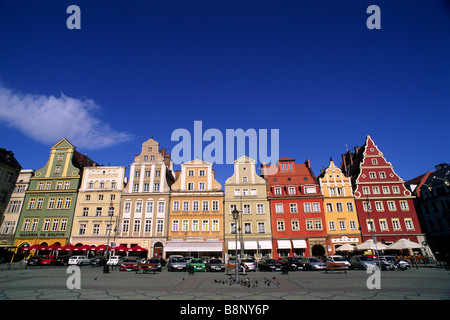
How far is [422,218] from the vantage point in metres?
44.8

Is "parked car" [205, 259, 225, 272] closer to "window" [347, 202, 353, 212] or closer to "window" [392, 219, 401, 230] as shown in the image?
"window" [347, 202, 353, 212]

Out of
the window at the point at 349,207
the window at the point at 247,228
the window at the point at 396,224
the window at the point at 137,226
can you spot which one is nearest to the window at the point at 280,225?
the window at the point at 247,228

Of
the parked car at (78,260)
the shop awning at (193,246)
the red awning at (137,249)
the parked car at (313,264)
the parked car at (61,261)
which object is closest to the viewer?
the parked car at (313,264)

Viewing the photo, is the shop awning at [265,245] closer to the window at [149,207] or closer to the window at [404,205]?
the window at [149,207]

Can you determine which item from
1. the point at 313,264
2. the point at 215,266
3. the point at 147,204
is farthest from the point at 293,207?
the point at 147,204

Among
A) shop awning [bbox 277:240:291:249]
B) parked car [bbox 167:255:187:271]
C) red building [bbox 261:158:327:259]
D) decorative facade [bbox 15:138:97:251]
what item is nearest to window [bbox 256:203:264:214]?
red building [bbox 261:158:327:259]

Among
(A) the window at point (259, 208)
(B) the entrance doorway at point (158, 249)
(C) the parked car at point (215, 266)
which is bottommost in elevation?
(C) the parked car at point (215, 266)

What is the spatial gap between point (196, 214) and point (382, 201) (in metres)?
29.8

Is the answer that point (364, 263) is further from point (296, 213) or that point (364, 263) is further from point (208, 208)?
point (208, 208)

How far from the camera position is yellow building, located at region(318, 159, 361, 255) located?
1463 inches

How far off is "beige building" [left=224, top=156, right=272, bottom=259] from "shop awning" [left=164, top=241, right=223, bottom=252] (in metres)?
1.75

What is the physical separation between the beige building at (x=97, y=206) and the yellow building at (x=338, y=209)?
3350 centimetres

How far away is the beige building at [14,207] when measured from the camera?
3950cm

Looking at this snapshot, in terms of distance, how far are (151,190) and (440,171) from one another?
5060cm
